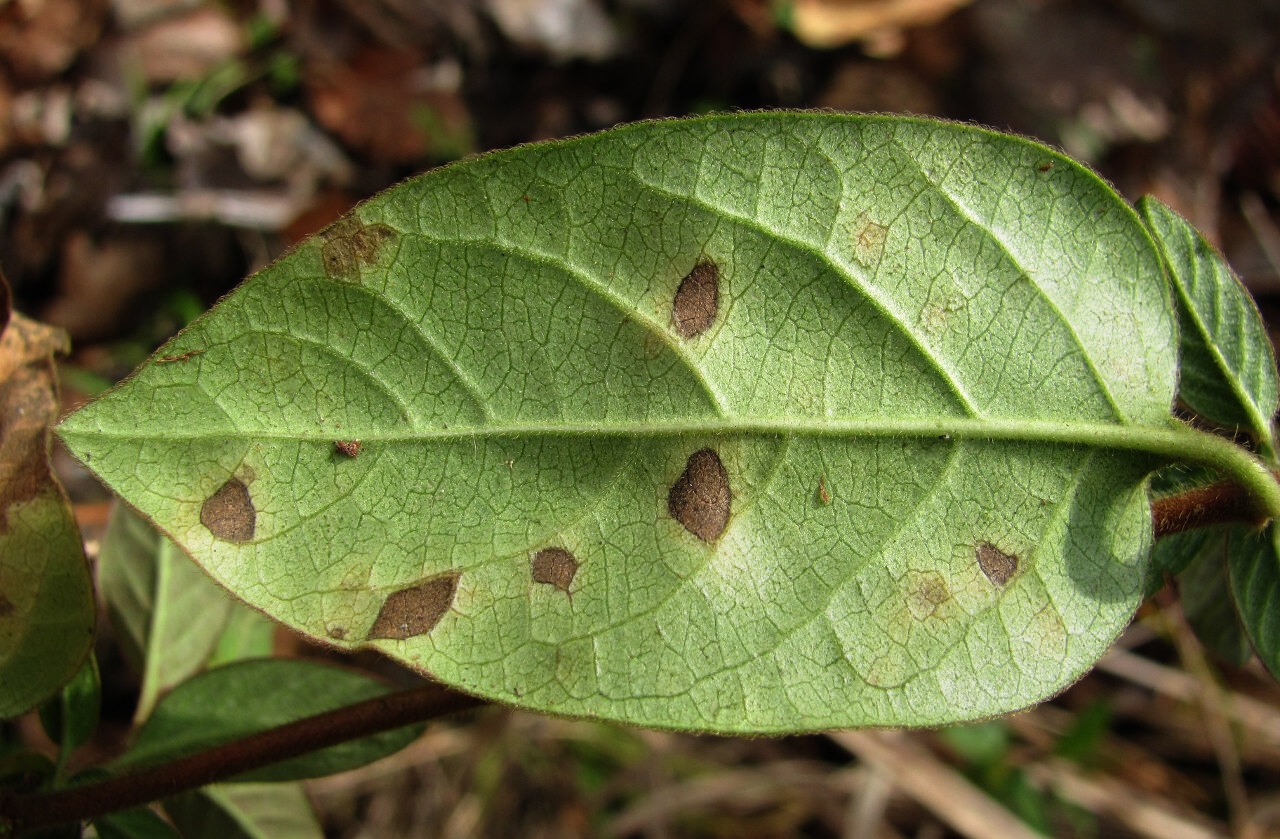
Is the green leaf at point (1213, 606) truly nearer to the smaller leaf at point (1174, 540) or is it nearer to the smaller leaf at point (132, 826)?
the smaller leaf at point (1174, 540)

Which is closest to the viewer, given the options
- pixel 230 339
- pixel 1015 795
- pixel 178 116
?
pixel 230 339

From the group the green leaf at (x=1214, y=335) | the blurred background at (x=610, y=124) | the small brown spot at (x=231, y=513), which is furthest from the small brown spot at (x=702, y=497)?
the blurred background at (x=610, y=124)

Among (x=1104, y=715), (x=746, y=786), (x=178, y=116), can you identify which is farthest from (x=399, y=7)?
(x=1104, y=715)

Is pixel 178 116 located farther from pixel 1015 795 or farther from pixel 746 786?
pixel 1015 795

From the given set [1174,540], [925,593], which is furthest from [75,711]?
[1174,540]

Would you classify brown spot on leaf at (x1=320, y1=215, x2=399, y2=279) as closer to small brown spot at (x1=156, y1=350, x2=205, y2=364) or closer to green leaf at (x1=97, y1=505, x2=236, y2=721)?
small brown spot at (x1=156, y1=350, x2=205, y2=364)
